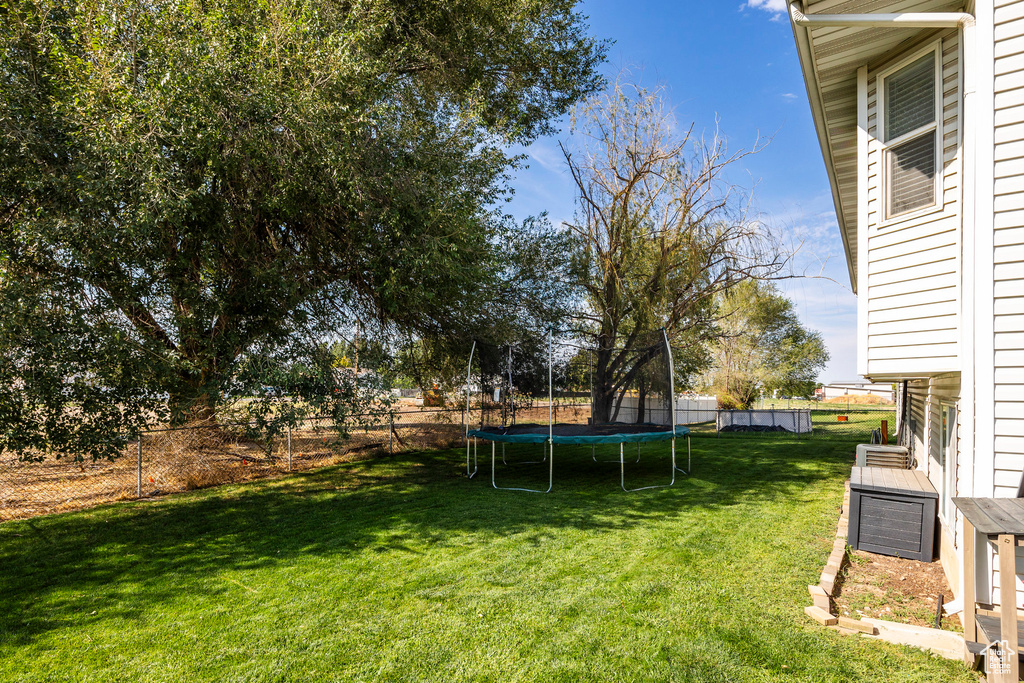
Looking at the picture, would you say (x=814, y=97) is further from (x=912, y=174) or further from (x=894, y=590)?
(x=894, y=590)

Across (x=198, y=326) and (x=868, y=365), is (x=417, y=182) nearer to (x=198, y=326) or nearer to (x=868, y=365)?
(x=198, y=326)

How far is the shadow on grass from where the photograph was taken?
4.45 meters

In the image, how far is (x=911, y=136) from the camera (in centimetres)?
421

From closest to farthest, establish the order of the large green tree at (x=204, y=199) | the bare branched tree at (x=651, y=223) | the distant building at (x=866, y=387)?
the large green tree at (x=204, y=199) → the bare branched tree at (x=651, y=223) → the distant building at (x=866, y=387)

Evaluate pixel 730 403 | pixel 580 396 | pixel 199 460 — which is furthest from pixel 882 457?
pixel 730 403

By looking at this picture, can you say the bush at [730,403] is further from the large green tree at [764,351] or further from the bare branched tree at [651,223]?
the bare branched tree at [651,223]

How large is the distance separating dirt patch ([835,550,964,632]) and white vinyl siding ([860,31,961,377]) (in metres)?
1.66

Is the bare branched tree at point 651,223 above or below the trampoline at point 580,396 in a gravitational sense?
above

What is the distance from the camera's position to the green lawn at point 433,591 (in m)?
3.10

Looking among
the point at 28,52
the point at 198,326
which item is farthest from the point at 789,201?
the point at 28,52

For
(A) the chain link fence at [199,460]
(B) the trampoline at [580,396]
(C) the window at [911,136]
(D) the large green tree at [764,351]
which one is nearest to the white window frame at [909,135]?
(C) the window at [911,136]

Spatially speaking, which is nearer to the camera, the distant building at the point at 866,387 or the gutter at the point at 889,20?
the gutter at the point at 889,20

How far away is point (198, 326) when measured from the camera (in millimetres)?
6734

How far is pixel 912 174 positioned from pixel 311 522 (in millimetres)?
6920
